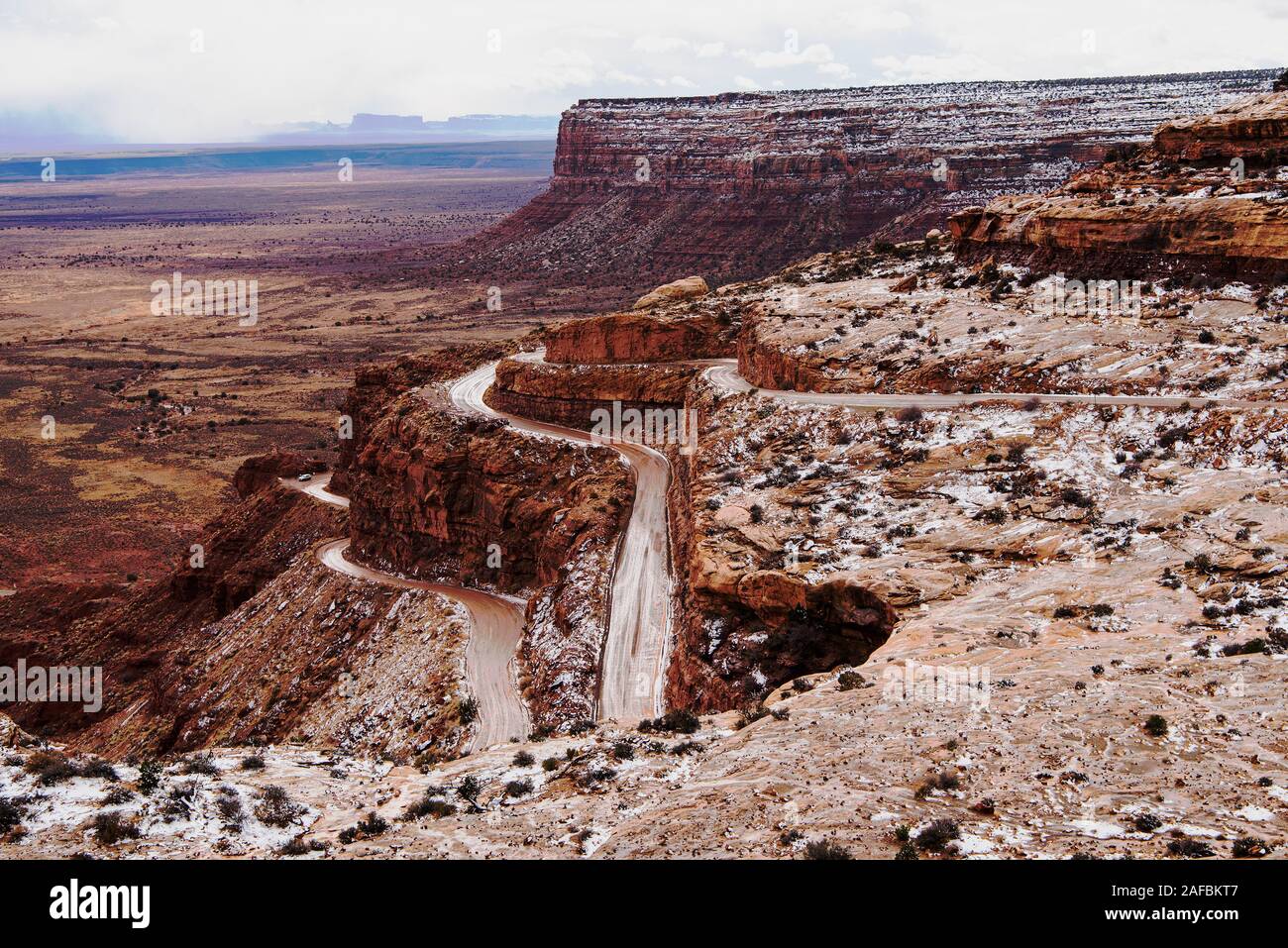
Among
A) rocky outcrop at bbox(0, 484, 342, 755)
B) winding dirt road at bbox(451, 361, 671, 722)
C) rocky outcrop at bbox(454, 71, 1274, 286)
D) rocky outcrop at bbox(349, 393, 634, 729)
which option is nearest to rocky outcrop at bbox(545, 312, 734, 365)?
winding dirt road at bbox(451, 361, 671, 722)

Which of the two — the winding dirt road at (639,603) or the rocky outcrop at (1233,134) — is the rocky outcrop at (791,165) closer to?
the rocky outcrop at (1233,134)

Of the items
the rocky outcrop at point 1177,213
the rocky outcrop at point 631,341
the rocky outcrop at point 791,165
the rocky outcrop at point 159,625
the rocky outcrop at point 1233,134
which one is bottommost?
the rocky outcrop at point 159,625

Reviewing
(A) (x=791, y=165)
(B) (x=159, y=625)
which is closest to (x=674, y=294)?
(B) (x=159, y=625)

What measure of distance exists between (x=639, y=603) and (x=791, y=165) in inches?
4434

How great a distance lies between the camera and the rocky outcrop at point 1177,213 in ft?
123

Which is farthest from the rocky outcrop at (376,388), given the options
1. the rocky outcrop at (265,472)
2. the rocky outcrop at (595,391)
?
the rocky outcrop at (595,391)

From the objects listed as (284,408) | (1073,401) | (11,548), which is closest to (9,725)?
(1073,401)

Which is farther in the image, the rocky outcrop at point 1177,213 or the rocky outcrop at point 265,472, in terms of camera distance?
the rocky outcrop at point 265,472

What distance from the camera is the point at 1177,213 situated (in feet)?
129

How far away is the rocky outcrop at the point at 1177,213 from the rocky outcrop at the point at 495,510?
750 inches

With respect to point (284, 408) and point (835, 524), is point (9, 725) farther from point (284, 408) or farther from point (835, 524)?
point (284, 408)

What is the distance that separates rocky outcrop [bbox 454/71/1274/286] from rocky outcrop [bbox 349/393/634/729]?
82861mm

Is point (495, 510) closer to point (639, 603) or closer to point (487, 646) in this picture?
point (487, 646)

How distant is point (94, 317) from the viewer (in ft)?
436
